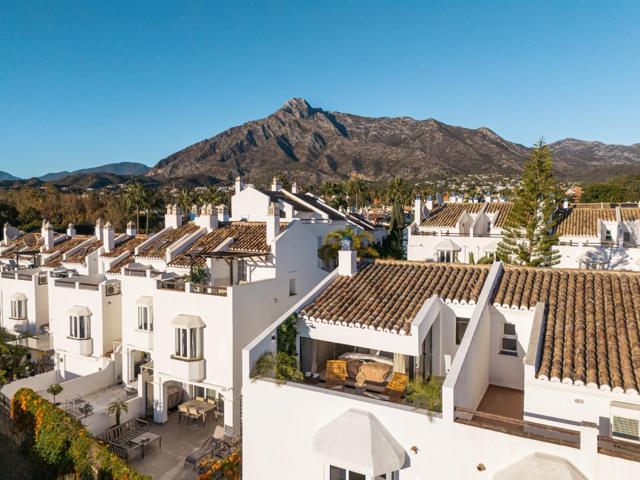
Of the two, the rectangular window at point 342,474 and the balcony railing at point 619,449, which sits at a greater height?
the balcony railing at point 619,449

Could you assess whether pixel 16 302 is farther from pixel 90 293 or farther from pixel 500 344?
pixel 500 344

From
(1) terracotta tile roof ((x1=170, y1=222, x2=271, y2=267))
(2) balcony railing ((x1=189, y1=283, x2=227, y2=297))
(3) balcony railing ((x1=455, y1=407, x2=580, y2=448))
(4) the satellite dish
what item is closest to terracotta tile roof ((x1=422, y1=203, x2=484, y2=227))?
(1) terracotta tile roof ((x1=170, y1=222, x2=271, y2=267))

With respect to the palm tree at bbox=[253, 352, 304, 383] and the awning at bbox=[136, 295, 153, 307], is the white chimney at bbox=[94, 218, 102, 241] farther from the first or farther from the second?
the palm tree at bbox=[253, 352, 304, 383]

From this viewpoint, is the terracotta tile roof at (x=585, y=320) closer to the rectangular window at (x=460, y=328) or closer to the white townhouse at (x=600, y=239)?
the rectangular window at (x=460, y=328)

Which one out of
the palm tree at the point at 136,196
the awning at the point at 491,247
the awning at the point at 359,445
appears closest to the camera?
the awning at the point at 359,445

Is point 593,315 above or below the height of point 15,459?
above

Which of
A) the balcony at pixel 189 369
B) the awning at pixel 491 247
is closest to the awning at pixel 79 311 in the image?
the balcony at pixel 189 369

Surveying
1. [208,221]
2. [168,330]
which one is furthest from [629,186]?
[168,330]
